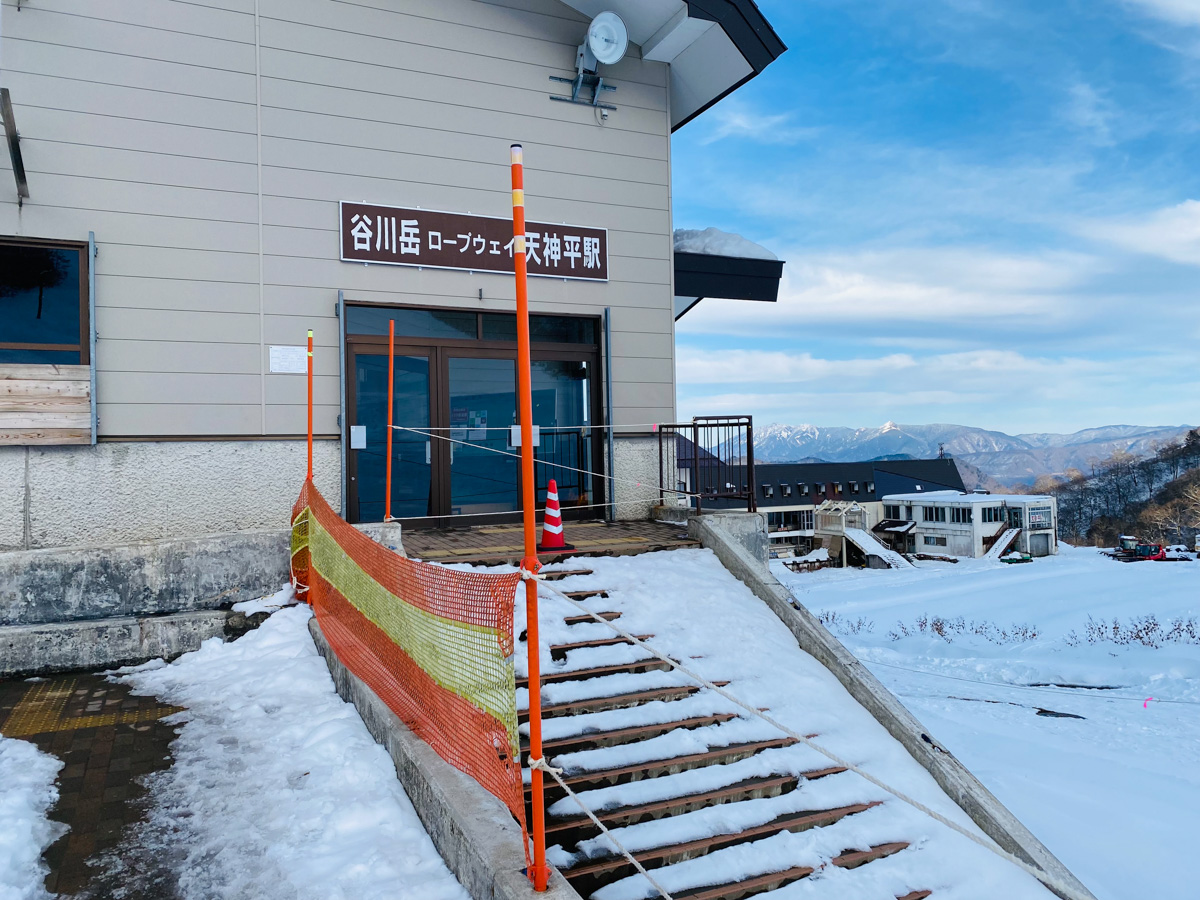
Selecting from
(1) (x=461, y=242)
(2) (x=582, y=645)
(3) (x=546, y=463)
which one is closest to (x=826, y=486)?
(3) (x=546, y=463)

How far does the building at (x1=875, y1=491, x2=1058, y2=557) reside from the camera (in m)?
44.9

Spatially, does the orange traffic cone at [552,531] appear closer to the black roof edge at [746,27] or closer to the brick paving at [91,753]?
the brick paving at [91,753]

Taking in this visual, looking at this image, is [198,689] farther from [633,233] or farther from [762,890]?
[633,233]

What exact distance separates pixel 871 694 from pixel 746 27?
25.4 ft

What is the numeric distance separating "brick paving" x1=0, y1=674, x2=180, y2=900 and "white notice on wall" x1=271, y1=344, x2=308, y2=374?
11.4ft

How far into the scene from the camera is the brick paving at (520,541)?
22.7 ft

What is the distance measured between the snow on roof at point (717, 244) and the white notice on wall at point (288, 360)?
5538mm

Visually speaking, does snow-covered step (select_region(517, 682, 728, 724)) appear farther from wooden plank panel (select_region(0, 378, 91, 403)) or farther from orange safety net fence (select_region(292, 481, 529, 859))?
wooden plank panel (select_region(0, 378, 91, 403))

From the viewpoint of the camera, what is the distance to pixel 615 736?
177 inches

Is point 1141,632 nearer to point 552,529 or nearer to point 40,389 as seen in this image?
point 552,529

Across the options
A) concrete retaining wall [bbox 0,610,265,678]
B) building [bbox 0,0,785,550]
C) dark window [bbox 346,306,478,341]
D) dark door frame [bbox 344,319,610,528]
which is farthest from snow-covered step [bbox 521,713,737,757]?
dark window [bbox 346,306,478,341]

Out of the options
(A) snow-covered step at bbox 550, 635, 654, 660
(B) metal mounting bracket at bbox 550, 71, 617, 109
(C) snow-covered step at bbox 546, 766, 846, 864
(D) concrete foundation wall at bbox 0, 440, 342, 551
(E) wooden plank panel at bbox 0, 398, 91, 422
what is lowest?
(C) snow-covered step at bbox 546, 766, 846, 864

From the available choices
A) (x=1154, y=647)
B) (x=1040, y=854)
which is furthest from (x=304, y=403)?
(x=1154, y=647)

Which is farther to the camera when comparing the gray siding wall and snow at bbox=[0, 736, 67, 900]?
the gray siding wall
